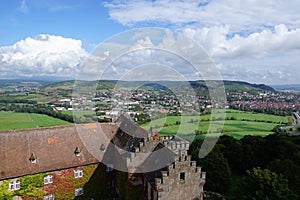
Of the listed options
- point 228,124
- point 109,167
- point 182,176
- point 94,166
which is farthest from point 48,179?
point 228,124

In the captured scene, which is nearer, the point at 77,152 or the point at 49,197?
the point at 49,197

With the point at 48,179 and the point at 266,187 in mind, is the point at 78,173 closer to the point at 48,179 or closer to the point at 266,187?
the point at 48,179

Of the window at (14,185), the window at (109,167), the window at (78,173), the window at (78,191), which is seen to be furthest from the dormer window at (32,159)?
the window at (109,167)

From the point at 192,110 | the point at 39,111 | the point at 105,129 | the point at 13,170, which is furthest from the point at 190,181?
the point at 39,111

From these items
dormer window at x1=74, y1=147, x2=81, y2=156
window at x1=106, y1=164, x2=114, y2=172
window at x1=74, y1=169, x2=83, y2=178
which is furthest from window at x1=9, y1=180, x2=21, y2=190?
window at x1=106, y1=164, x2=114, y2=172

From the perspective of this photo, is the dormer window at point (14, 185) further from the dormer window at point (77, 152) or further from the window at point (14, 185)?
the dormer window at point (77, 152)

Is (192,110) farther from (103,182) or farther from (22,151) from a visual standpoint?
(22,151)
